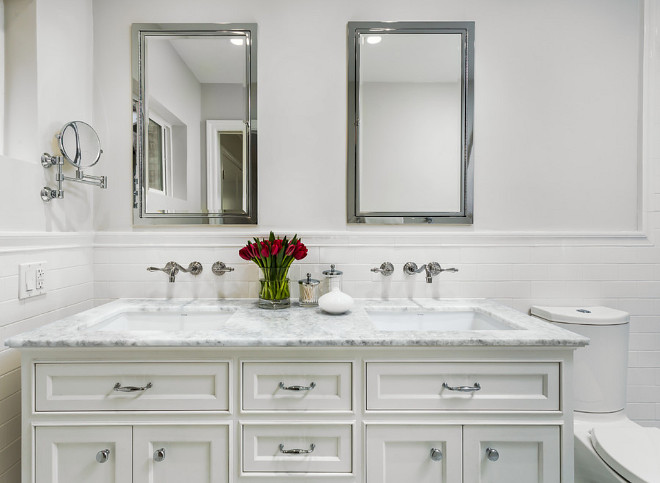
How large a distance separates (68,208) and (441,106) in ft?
5.72

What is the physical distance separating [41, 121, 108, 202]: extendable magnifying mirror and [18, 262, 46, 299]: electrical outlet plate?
267mm

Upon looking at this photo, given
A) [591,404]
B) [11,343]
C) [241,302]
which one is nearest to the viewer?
[11,343]

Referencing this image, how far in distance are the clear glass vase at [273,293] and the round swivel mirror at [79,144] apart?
0.89m

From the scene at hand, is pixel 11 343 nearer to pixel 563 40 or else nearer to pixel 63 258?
pixel 63 258

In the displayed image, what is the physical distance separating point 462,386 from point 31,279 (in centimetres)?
158

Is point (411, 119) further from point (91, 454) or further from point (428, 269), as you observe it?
point (91, 454)

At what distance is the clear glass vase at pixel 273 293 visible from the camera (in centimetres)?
157

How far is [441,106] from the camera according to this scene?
1760mm

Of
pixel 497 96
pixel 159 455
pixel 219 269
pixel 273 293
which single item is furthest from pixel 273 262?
pixel 497 96

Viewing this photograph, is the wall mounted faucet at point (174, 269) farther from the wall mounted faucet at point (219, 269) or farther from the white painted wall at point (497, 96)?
the white painted wall at point (497, 96)

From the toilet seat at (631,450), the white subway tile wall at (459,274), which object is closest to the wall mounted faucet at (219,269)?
the white subway tile wall at (459,274)

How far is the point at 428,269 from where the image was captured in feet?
5.62

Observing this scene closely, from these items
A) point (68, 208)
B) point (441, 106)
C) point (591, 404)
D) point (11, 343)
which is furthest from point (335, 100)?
point (591, 404)

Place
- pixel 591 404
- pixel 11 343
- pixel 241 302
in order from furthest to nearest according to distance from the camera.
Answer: pixel 241 302 → pixel 591 404 → pixel 11 343
